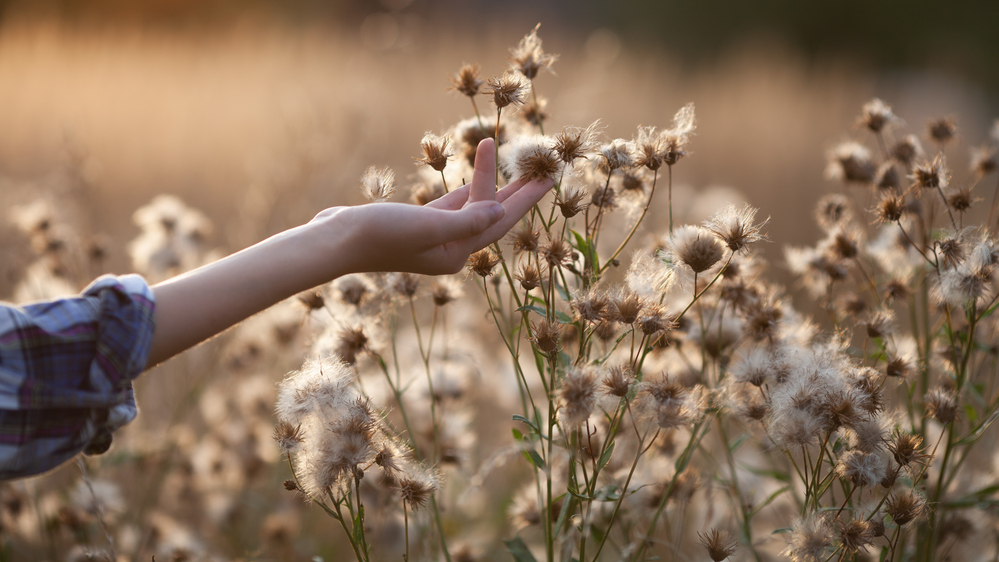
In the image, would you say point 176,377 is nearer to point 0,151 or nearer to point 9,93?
point 0,151

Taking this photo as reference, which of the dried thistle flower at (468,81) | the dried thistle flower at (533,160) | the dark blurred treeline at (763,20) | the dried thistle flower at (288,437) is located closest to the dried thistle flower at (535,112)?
the dried thistle flower at (468,81)

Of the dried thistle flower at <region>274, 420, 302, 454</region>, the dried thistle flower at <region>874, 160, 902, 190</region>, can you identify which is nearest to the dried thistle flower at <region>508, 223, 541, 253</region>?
the dried thistle flower at <region>274, 420, 302, 454</region>

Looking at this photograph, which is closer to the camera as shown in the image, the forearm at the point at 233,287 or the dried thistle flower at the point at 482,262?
the forearm at the point at 233,287

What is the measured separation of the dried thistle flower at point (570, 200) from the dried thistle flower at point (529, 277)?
0.11m

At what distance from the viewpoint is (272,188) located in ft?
10.4

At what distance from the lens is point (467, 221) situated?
3.30 feet

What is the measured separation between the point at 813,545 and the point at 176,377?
273 centimetres

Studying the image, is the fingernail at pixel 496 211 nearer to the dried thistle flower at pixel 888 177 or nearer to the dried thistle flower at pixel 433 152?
the dried thistle flower at pixel 433 152

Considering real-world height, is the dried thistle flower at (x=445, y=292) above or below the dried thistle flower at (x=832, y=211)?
below

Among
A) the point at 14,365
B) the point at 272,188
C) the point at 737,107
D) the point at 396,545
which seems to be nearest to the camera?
the point at 14,365

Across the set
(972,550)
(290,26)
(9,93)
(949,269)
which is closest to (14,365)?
(949,269)

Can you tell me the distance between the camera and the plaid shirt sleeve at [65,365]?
2.76ft

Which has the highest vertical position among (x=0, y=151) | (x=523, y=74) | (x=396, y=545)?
(x=0, y=151)

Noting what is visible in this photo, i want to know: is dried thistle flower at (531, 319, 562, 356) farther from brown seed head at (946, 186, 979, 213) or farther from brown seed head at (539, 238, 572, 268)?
brown seed head at (946, 186, 979, 213)
